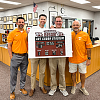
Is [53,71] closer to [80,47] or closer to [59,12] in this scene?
[80,47]

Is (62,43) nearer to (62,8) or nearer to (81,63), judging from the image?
(81,63)

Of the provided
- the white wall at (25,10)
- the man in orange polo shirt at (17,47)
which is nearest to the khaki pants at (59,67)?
the man in orange polo shirt at (17,47)

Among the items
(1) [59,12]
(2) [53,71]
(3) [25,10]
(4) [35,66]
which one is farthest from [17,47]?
(3) [25,10]

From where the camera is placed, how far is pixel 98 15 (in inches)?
417

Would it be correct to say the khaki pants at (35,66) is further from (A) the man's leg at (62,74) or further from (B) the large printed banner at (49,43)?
(A) the man's leg at (62,74)

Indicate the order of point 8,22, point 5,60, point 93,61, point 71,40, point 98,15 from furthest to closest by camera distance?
point 98,15 < point 8,22 < point 5,60 < point 93,61 < point 71,40

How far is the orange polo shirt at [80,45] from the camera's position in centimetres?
224

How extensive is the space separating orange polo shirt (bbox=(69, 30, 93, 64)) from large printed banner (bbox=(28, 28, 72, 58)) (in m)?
0.20

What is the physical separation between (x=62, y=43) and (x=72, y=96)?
3.78 ft

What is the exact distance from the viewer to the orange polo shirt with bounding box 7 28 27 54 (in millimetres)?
2113

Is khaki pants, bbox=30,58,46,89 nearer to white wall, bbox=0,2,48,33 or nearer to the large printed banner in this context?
the large printed banner

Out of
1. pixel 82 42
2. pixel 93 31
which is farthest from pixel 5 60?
pixel 93 31

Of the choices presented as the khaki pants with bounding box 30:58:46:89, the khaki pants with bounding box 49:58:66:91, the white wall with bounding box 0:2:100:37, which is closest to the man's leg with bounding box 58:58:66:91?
the khaki pants with bounding box 49:58:66:91

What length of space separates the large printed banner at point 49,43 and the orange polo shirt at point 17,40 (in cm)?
16
